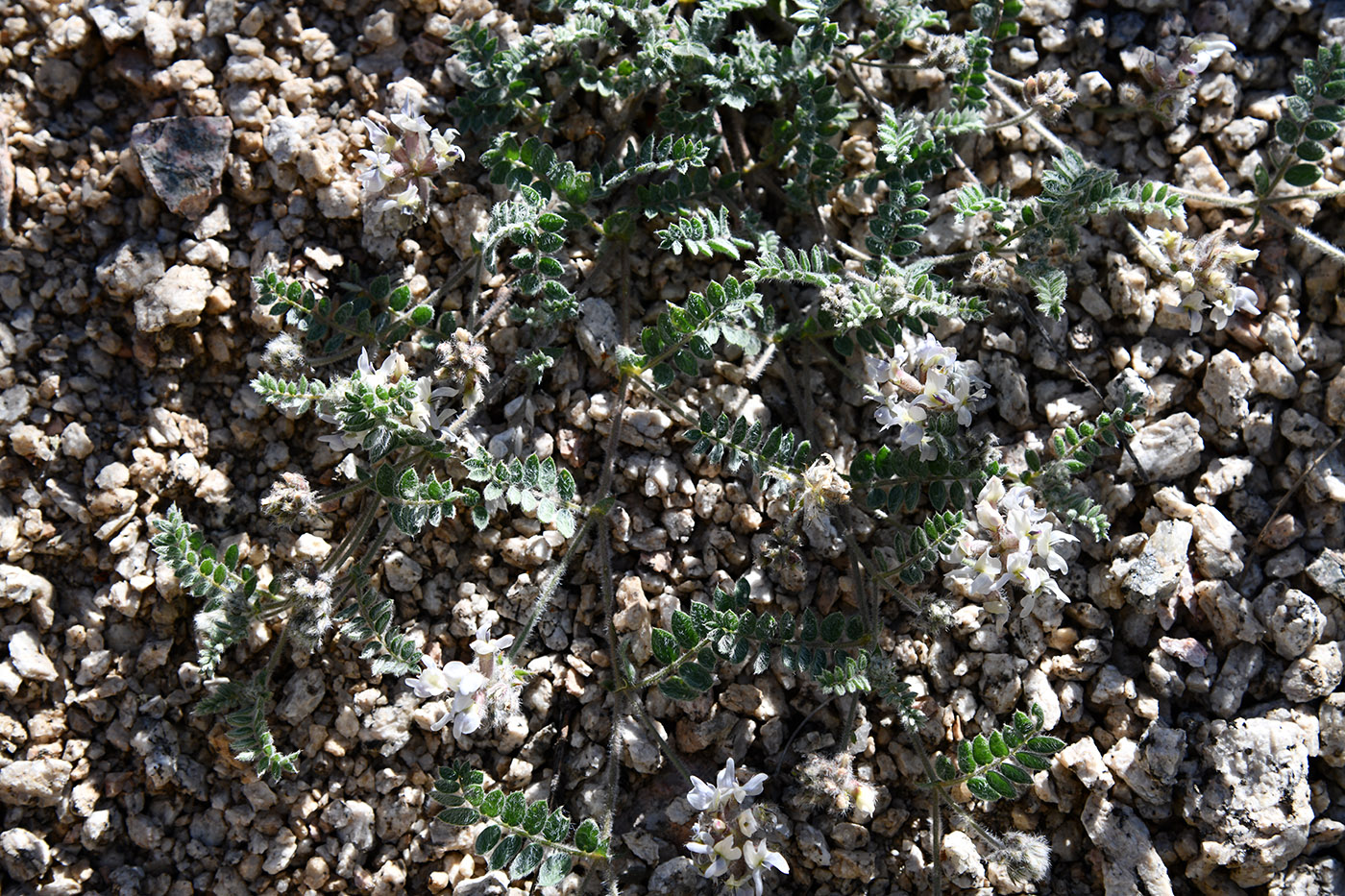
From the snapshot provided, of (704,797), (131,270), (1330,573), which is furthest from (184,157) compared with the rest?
(1330,573)

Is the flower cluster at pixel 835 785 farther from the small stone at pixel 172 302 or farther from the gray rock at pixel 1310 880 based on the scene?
the small stone at pixel 172 302

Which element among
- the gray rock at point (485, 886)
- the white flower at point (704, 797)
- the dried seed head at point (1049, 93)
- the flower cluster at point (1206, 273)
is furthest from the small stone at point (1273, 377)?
the gray rock at point (485, 886)

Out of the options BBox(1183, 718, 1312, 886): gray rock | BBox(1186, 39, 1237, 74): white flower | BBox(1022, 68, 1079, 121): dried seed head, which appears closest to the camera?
BBox(1183, 718, 1312, 886): gray rock

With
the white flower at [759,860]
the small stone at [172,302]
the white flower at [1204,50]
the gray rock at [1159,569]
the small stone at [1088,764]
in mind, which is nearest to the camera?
the white flower at [759,860]

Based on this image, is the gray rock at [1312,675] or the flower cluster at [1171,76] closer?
the gray rock at [1312,675]

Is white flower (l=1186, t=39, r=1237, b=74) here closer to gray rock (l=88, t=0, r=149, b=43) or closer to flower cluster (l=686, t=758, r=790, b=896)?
flower cluster (l=686, t=758, r=790, b=896)

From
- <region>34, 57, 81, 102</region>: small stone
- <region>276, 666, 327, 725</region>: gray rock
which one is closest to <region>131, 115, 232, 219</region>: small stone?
<region>34, 57, 81, 102</region>: small stone

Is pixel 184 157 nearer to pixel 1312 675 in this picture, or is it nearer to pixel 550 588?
pixel 550 588

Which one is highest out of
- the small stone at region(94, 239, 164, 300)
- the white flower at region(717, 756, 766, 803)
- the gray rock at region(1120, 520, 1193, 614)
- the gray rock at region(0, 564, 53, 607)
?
the small stone at region(94, 239, 164, 300)
